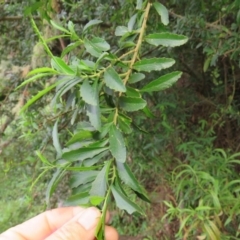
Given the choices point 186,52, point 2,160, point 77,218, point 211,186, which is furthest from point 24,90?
point 77,218

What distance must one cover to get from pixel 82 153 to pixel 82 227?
128 mm

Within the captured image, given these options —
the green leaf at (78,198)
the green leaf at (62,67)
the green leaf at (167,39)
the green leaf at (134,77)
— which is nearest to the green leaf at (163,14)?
the green leaf at (167,39)

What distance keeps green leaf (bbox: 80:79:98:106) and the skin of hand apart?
16 centimetres

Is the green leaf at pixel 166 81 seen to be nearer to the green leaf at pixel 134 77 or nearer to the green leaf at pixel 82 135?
the green leaf at pixel 134 77

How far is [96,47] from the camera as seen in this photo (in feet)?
2.35

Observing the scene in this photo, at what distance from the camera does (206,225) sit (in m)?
1.08

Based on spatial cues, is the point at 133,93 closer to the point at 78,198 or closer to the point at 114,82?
the point at 114,82

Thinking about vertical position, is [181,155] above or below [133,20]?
below

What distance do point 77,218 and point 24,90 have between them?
105 centimetres

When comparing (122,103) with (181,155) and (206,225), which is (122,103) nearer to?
(206,225)

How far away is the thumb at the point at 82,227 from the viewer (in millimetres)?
628

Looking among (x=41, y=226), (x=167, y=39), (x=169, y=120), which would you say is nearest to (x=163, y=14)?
(x=167, y=39)

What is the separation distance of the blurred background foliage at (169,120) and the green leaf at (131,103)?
55 cm

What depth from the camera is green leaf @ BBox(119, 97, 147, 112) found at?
0.65 metres
